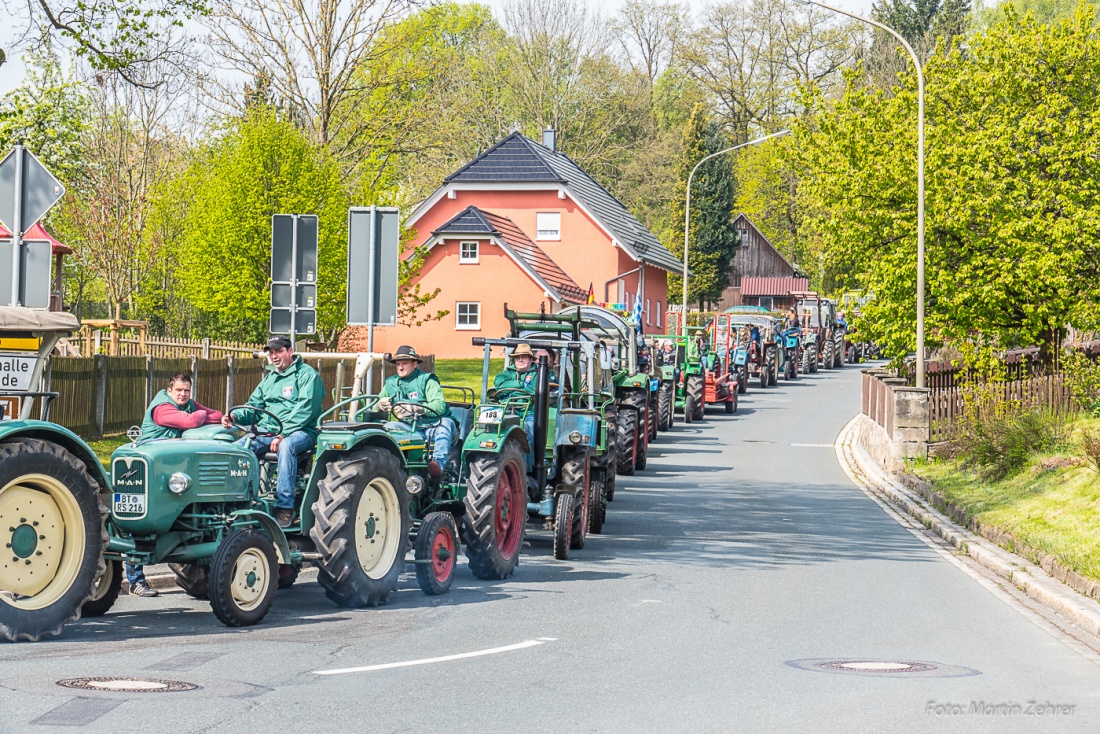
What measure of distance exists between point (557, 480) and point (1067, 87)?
17.0 m

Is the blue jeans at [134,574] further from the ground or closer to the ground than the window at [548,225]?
closer to the ground

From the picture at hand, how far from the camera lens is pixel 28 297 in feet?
37.5

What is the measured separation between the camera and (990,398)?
2411 centimetres

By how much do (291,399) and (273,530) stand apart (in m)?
1.24

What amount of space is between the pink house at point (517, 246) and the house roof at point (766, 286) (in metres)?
24.7

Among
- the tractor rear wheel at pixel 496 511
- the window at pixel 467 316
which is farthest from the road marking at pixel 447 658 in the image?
the window at pixel 467 316

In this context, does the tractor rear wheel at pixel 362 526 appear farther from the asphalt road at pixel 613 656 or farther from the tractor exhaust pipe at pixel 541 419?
the tractor exhaust pipe at pixel 541 419

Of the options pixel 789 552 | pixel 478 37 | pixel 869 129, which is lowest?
pixel 789 552

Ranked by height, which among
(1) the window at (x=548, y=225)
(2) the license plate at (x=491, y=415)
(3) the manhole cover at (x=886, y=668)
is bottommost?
(3) the manhole cover at (x=886, y=668)

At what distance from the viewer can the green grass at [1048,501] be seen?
14289mm

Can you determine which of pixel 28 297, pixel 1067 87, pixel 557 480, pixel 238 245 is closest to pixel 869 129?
pixel 1067 87

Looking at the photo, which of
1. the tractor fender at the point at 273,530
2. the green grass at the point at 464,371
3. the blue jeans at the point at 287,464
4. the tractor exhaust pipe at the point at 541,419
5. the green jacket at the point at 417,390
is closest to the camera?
the tractor fender at the point at 273,530

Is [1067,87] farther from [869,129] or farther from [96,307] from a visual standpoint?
[96,307]

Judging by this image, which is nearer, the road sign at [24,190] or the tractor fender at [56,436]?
the tractor fender at [56,436]
